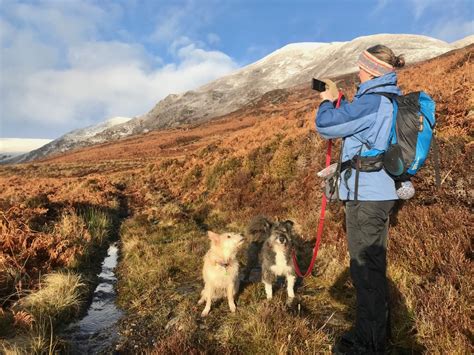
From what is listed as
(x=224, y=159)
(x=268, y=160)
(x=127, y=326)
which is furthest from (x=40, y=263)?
(x=224, y=159)

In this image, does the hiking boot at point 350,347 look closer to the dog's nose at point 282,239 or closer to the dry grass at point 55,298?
the dog's nose at point 282,239

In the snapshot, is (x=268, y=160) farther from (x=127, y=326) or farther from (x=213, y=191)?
(x=127, y=326)

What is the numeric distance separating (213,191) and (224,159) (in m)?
2.40

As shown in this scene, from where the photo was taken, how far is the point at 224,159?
672 inches

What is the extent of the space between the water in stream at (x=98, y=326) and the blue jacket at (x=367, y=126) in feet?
14.1

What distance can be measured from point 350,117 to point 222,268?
11.5 ft

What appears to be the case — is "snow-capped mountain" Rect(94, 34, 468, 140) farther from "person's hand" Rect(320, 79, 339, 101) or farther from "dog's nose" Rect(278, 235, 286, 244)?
"person's hand" Rect(320, 79, 339, 101)

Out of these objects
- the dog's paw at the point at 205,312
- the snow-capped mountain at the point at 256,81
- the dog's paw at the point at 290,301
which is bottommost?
the dog's paw at the point at 205,312

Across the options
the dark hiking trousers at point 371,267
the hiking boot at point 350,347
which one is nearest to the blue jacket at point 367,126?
the dark hiking trousers at point 371,267

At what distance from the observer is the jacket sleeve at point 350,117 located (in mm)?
3420

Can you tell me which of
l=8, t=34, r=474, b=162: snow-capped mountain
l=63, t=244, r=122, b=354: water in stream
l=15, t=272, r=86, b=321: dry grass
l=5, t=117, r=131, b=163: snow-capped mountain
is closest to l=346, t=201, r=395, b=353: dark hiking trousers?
l=63, t=244, r=122, b=354: water in stream

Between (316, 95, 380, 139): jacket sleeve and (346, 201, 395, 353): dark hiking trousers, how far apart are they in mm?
747

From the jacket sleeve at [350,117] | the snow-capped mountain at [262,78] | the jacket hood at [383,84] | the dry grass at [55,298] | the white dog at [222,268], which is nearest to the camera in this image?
the jacket sleeve at [350,117]

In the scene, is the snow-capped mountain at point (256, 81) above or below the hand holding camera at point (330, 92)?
above
